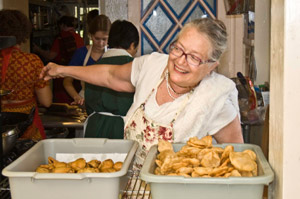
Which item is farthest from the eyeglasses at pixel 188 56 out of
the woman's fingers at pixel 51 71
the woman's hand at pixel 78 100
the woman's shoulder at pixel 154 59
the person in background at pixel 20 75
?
the woman's hand at pixel 78 100

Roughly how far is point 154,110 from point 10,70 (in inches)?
53.6

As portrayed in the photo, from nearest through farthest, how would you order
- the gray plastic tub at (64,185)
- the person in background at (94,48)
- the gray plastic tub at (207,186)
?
1. the gray plastic tub at (207,186)
2. the gray plastic tub at (64,185)
3. the person in background at (94,48)

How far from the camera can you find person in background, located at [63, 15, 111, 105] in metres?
3.69

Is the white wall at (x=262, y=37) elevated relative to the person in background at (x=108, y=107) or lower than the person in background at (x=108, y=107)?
elevated

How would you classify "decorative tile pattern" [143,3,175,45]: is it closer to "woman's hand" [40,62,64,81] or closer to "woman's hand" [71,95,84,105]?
"woman's hand" [71,95,84,105]

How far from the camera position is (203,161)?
4.08 ft

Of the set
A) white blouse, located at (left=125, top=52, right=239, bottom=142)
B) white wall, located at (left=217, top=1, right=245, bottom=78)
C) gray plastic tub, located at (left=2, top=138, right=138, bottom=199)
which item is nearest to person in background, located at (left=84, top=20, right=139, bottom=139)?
white blouse, located at (left=125, top=52, right=239, bottom=142)

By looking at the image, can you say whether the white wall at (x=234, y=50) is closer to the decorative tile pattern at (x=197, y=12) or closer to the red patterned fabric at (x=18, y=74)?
the decorative tile pattern at (x=197, y=12)

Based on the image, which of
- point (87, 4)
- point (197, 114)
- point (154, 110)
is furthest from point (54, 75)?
point (87, 4)

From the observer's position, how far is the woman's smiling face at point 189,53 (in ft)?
6.03

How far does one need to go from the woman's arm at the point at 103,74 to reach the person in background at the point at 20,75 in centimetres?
73

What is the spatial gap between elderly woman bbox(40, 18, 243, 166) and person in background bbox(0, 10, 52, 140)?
2.84 feet

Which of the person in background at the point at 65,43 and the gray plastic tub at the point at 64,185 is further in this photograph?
the person in background at the point at 65,43

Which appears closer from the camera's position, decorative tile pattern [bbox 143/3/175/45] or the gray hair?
the gray hair
